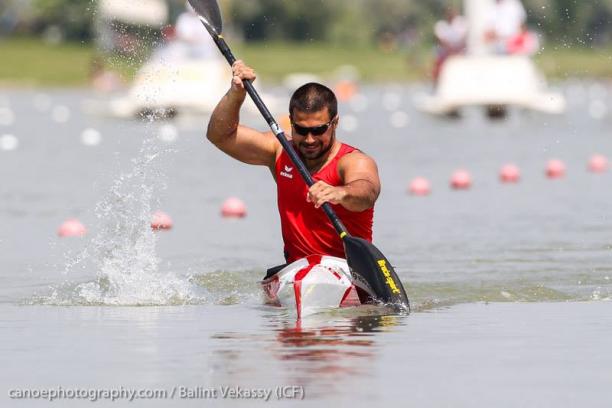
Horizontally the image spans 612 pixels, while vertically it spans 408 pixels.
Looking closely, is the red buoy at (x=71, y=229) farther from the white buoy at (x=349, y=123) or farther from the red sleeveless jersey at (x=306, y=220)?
the white buoy at (x=349, y=123)

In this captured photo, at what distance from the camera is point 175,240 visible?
15.8 metres

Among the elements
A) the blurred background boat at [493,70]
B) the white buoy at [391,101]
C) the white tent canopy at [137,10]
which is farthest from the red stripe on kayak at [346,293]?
the white buoy at [391,101]

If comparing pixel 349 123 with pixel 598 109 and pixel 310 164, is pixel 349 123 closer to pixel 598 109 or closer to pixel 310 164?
pixel 598 109

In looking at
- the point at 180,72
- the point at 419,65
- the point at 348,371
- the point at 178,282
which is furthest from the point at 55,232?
the point at 419,65

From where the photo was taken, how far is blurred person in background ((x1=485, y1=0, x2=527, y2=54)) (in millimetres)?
35312

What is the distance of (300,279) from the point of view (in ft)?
35.3

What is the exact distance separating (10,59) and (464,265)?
62.6m

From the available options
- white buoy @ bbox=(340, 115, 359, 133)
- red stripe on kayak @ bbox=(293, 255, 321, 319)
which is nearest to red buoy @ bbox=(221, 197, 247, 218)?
red stripe on kayak @ bbox=(293, 255, 321, 319)

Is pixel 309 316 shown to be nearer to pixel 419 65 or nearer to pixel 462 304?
pixel 462 304

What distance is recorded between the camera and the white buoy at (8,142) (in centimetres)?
2936

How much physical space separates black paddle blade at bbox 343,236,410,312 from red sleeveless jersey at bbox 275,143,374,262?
13.0 inches

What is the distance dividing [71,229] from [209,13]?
3.94m

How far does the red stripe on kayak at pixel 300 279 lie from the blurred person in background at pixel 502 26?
81.5 feet

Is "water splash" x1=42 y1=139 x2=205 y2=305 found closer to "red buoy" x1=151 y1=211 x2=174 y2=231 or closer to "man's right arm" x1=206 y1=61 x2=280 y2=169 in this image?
"red buoy" x1=151 y1=211 x2=174 y2=231
